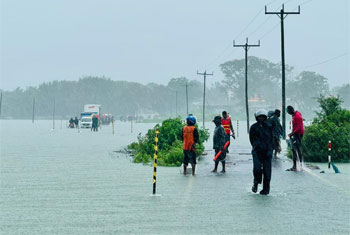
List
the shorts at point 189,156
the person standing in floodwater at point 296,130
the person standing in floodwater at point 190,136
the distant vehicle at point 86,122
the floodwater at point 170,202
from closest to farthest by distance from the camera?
the floodwater at point 170,202
the person standing in floodwater at point 190,136
the shorts at point 189,156
the person standing in floodwater at point 296,130
the distant vehicle at point 86,122

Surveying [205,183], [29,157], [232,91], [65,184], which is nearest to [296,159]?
[205,183]

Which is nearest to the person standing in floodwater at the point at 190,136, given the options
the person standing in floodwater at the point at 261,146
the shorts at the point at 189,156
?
the shorts at the point at 189,156

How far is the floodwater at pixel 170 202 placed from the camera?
8.80 metres

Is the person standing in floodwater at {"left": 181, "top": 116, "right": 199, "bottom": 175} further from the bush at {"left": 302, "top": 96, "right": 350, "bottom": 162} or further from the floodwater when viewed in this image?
the bush at {"left": 302, "top": 96, "right": 350, "bottom": 162}

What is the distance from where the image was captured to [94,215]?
32.4ft

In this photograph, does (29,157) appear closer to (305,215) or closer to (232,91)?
(305,215)

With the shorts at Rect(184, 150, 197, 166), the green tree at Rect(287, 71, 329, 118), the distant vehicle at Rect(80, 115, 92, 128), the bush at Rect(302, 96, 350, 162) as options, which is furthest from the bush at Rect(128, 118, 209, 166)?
the green tree at Rect(287, 71, 329, 118)

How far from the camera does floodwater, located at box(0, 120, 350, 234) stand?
8805 mm

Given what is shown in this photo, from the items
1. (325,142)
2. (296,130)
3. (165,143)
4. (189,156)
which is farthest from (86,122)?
(189,156)

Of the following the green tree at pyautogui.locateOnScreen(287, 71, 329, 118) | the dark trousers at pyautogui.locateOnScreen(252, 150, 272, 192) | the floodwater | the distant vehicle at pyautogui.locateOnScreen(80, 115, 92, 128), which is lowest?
the floodwater

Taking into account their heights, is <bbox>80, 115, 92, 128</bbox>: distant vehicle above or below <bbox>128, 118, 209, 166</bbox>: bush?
above

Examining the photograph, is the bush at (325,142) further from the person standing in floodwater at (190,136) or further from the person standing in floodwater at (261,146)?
the person standing in floodwater at (261,146)

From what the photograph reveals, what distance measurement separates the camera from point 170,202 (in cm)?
1145

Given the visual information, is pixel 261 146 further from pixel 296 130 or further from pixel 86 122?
pixel 86 122
